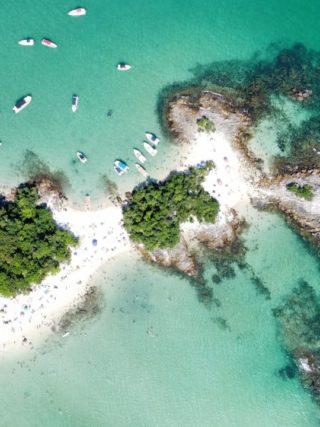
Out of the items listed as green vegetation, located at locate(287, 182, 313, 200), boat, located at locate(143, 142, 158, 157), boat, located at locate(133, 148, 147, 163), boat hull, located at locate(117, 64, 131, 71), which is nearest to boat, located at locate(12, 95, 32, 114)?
boat hull, located at locate(117, 64, 131, 71)

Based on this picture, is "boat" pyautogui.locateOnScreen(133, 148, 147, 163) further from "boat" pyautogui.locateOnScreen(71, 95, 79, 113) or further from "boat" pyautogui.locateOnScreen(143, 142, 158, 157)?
"boat" pyautogui.locateOnScreen(71, 95, 79, 113)

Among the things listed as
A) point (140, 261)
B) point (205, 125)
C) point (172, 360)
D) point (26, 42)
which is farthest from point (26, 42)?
point (172, 360)

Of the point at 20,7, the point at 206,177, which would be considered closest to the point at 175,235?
the point at 206,177

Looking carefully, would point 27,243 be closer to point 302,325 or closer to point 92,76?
point 92,76

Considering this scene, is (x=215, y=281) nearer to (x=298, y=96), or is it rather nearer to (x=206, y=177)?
(x=206, y=177)

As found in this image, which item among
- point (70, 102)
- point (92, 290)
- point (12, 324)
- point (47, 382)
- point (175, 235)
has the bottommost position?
point (47, 382)

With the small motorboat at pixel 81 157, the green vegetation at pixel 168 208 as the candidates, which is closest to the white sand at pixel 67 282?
the green vegetation at pixel 168 208
